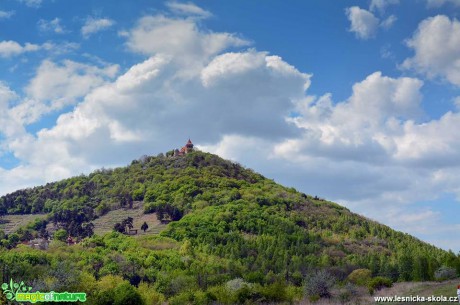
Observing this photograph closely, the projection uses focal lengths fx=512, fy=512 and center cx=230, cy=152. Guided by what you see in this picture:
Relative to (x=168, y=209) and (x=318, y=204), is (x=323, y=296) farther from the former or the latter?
(x=318, y=204)

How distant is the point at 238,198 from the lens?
184 metres

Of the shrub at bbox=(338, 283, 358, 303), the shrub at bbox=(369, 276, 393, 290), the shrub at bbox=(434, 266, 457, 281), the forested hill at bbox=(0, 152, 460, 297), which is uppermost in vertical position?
the forested hill at bbox=(0, 152, 460, 297)

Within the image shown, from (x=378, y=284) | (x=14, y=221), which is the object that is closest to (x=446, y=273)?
(x=378, y=284)

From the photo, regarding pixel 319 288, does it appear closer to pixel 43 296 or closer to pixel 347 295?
pixel 347 295

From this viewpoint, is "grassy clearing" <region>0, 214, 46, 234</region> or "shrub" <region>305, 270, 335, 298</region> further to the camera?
"grassy clearing" <region>0, 214, 46, 234</region>

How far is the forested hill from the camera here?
101 m

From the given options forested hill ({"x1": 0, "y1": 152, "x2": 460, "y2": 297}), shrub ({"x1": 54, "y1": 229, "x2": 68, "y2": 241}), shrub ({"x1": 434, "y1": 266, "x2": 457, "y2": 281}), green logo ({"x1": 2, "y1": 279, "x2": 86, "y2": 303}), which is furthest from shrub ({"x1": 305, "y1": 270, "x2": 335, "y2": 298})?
shrub ({"x1": 54, "y1": 229, "x2": 68, "y2": 241})

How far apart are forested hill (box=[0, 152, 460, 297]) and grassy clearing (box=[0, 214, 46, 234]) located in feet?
28.5

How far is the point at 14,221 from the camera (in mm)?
192375

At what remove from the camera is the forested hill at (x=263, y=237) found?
10081cm

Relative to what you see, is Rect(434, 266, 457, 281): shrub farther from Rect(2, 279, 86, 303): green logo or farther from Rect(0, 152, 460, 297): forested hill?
Rect(2, 279, 86, 303): green logo

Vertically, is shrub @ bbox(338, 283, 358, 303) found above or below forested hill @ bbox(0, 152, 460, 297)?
below

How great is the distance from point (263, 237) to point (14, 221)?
106 meters

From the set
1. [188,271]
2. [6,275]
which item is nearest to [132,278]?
[188,271]
